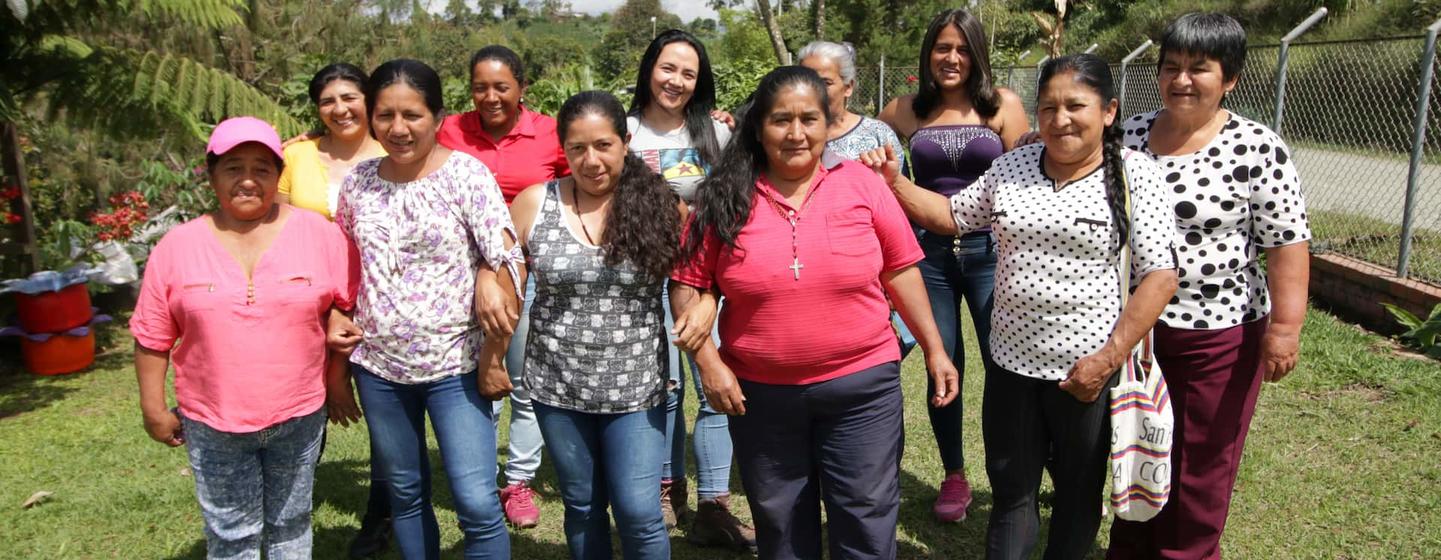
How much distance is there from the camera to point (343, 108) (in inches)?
149

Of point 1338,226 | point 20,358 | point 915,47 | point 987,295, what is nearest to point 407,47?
point 915,47

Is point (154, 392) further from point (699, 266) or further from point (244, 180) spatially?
point (699, 266)

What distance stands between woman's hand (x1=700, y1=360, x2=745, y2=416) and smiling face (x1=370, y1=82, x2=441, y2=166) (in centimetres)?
113

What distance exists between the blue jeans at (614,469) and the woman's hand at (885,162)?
1.06 m

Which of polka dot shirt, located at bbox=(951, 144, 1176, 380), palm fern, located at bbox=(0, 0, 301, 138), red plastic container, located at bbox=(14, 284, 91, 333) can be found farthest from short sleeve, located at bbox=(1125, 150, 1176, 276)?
red plastic container, located at bbox=(14, 284, 91, 333)

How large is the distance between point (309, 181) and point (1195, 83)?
311cm

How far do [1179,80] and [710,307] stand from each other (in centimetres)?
159

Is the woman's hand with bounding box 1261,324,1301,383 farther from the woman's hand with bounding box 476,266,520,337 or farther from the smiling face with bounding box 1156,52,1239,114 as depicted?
the woman's hand with bounding box 476,266,520,337

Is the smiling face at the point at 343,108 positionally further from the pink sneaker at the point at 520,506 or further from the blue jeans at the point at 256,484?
the pink sneaker at the point at 520,506

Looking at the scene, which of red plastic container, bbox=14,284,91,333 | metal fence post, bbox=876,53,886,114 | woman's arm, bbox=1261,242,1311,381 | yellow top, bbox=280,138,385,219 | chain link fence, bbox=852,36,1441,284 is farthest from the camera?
metal fence post, bbox=876,53,886,114

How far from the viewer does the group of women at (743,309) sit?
286 cm

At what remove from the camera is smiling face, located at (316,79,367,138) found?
3.76 m

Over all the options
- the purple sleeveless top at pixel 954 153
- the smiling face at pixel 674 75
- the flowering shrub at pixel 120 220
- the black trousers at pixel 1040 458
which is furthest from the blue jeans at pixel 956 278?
the flowering shrub at pixel 120 220

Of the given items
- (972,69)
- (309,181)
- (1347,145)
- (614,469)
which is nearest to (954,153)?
(972,69)
